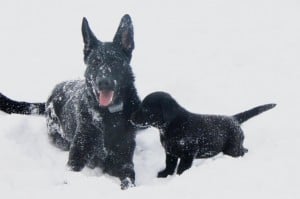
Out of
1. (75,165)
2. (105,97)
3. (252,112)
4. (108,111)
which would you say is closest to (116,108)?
(108,111)

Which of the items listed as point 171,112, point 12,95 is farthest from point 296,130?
point 12,95

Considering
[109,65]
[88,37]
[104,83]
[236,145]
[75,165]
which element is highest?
[88,37]

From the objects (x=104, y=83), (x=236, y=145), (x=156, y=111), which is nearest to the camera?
(x=104, y=83)

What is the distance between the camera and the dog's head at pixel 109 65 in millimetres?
5012

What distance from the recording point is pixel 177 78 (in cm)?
772

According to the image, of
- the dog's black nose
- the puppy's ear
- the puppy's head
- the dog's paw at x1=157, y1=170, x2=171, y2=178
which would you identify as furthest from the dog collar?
the dog's paw at x1=157, y1=170, x2=171, y2=178

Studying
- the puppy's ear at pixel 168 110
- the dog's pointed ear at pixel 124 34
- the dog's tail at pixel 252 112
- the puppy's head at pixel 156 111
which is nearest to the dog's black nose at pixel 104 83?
the puppy's head at pixel 156 111

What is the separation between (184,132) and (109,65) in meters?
1.12

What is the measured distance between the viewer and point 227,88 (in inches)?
293

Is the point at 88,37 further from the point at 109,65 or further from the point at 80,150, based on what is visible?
the point at 80,150

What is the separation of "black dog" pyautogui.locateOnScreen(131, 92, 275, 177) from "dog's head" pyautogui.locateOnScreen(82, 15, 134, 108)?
374mm

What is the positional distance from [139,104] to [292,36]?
5098 millimetres

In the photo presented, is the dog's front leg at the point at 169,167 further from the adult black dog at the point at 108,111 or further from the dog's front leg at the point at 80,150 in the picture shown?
the dog's front leg at the point at 80,150

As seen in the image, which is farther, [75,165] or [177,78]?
[177,78]
